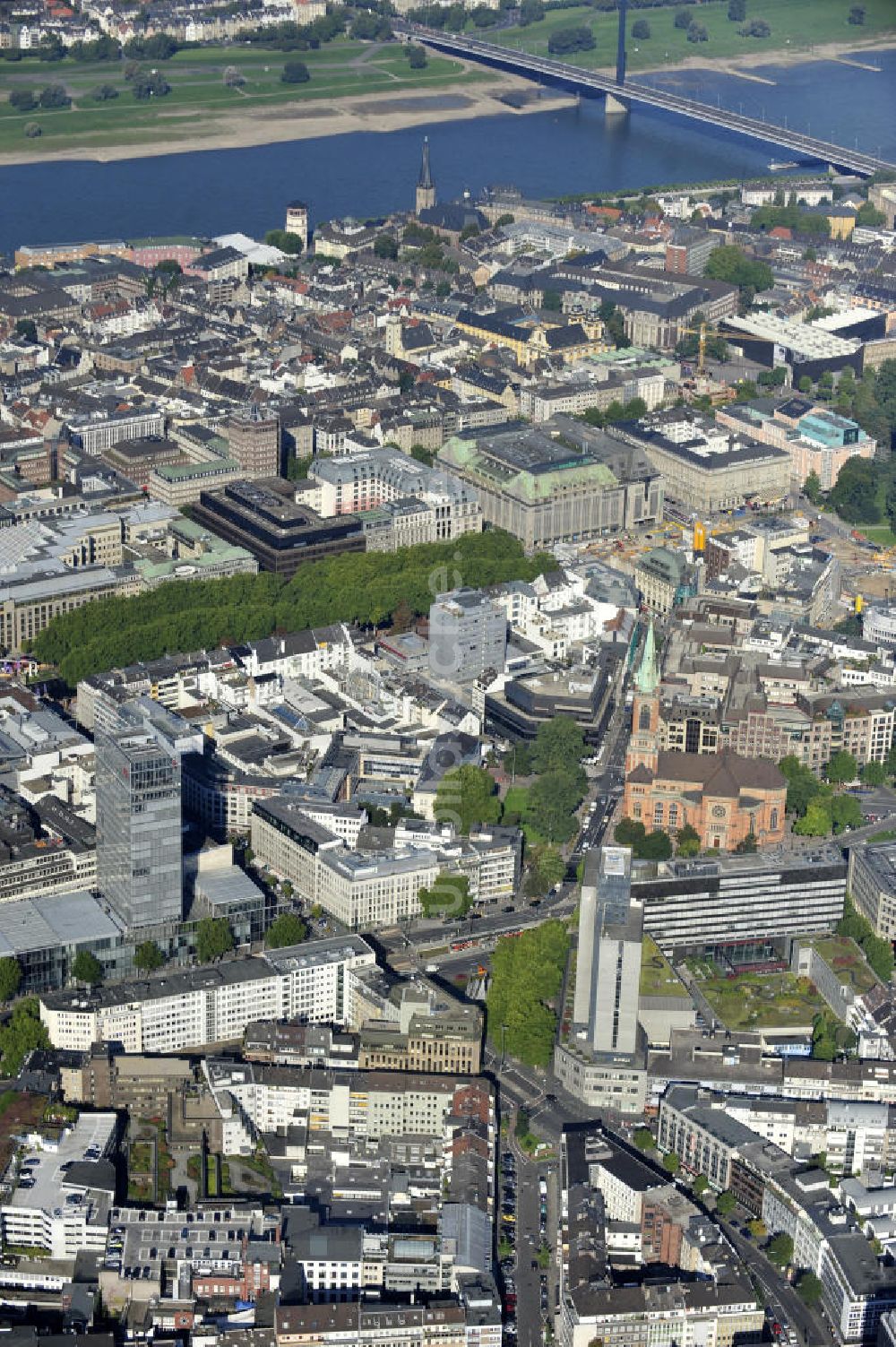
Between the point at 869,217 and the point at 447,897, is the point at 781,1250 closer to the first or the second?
the point at 447,897

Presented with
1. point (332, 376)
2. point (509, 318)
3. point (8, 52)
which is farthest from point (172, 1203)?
point (8, 52)

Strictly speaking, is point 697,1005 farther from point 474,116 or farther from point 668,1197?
point 474,116

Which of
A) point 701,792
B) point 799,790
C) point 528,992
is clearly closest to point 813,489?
point 799,790

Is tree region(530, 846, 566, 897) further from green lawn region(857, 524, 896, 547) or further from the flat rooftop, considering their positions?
green lawn region(857, 524, 896, 547)

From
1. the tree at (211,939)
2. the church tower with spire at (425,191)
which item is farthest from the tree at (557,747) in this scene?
the church tower with spire at (425,191)

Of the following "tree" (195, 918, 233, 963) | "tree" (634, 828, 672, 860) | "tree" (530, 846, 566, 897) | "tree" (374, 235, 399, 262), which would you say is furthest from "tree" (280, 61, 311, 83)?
"tree" (195, 918, 233, 963)

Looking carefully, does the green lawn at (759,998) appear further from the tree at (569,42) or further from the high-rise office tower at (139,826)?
the tree at (569,42)
